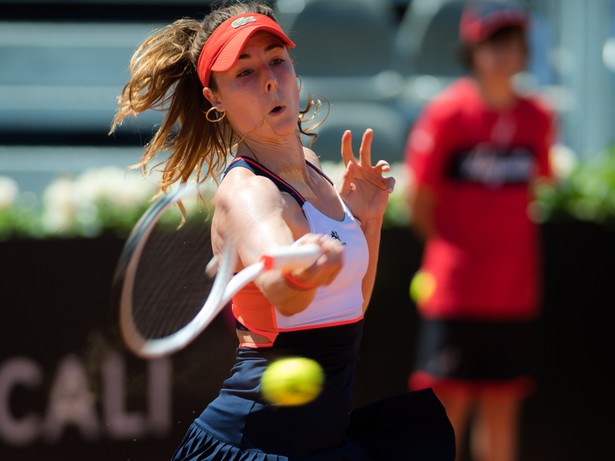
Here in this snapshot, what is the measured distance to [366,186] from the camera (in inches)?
109

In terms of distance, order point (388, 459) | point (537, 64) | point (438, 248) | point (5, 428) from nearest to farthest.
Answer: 1. point (388, 459)
2. point (5, 428)
3. point (438, 248)
4. point (537, 64)

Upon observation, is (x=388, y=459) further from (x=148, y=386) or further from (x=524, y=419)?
(x=524, y=419)

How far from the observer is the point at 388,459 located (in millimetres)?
2586

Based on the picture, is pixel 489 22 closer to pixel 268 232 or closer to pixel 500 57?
pixel 500 57

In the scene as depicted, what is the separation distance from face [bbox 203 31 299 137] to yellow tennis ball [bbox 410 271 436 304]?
92.0 inches

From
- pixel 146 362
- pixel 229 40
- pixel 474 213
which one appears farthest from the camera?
pixel 474 213

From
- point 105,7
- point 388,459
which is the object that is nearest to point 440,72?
point 105,7

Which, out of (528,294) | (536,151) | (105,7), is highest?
(105,7)

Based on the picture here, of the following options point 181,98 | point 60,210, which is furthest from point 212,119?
point 60,210

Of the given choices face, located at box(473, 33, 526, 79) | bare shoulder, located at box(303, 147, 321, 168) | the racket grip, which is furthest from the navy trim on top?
face, located at box(473, 33, 526, 79)

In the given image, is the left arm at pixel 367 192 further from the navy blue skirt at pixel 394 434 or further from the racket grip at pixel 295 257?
the racket grip at pixel 295 257

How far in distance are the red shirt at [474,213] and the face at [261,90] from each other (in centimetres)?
234

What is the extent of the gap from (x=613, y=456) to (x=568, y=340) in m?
0.56

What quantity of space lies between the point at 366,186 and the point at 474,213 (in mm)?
2049
